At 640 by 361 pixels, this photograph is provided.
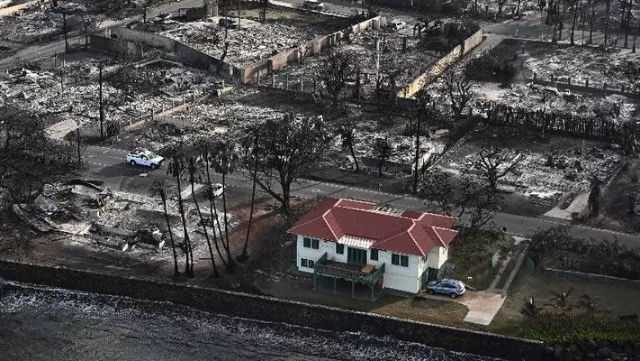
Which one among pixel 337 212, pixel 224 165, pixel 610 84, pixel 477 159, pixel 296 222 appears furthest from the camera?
pixel 610 84

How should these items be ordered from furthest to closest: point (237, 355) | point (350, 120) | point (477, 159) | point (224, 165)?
1. point (350, 120)
2. point (477, 159)
3. point (224, 165)
4. point (237, 355)

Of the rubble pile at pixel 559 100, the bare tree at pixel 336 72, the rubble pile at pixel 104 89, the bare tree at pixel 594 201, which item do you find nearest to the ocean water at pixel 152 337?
the bare tree at pixel 594 201

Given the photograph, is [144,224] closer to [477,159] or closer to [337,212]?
[337,212]

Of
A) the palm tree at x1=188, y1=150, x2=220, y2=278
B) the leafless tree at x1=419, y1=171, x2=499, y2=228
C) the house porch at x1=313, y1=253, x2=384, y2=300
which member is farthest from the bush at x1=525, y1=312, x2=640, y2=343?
the palm tree at x1=188, y1=150, x2=220, y2=278

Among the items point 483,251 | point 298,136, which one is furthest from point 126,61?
point 483,251

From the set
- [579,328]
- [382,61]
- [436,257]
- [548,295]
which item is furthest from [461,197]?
[382,61]

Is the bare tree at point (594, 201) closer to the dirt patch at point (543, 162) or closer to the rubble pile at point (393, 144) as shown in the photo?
the dirt patch at point (543, 162)
